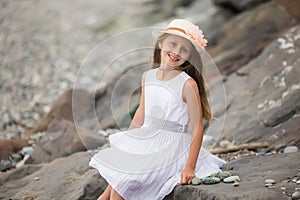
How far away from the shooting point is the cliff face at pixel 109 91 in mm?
4344

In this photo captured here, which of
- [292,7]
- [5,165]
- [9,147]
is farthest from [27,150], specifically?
[292,7]

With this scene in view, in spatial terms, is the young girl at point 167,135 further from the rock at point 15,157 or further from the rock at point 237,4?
the rock at point 237,4

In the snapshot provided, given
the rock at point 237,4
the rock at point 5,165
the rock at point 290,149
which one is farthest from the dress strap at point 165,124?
the rock at point 237,4

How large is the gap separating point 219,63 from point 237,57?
0.96ft

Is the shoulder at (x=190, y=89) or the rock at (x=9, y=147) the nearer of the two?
the shoulder at (x=190, y=89)

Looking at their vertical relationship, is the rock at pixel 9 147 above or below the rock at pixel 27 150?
above

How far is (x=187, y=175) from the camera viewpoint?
11.7 ft

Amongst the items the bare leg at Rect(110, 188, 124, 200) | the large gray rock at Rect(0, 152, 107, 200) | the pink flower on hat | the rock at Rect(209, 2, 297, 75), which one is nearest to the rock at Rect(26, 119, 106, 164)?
the large gray rock at Rect(0, 152, 107, 200)

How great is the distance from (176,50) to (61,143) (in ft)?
7.94

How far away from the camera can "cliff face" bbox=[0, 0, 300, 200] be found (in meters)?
4.34

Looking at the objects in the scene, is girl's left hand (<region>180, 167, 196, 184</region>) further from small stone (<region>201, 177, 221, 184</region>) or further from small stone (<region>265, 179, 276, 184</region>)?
small stone (<region>265, 179, 276, 184</region>)

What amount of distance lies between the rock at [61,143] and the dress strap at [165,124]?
5.86 feet

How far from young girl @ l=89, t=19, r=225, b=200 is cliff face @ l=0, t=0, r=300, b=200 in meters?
0.20

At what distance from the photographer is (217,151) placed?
17.1ft
